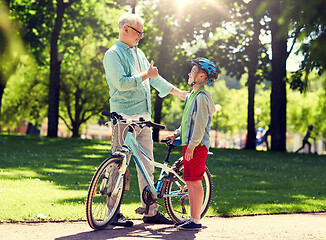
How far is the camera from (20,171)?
10.8 meters

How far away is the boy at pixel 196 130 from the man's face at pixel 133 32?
2.32ft

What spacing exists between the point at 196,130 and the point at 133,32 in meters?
1.34

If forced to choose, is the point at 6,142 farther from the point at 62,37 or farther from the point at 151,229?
the point at 151,229

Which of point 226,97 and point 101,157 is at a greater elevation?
point 226,97

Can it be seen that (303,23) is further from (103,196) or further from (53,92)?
(53,92)

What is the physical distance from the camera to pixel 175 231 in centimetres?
571

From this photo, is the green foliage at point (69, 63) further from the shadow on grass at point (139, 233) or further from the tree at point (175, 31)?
the shadow on grass at point (139, 233)

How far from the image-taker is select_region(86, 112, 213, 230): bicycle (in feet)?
17.3

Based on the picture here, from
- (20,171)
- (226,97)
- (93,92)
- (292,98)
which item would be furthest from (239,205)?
(226,97)

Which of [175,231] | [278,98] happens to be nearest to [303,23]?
[175,231]

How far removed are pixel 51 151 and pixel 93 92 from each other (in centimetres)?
2569

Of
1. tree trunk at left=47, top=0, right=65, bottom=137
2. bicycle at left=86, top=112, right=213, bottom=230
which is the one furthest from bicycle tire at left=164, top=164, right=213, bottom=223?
tree trunk at left=47, top=0, right=65, bottom=137

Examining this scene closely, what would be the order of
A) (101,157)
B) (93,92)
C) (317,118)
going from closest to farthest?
(101,157), (93,92), (317,118)

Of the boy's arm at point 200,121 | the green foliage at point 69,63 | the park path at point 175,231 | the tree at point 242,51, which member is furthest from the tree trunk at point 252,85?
the boy's arm at point 200,121
